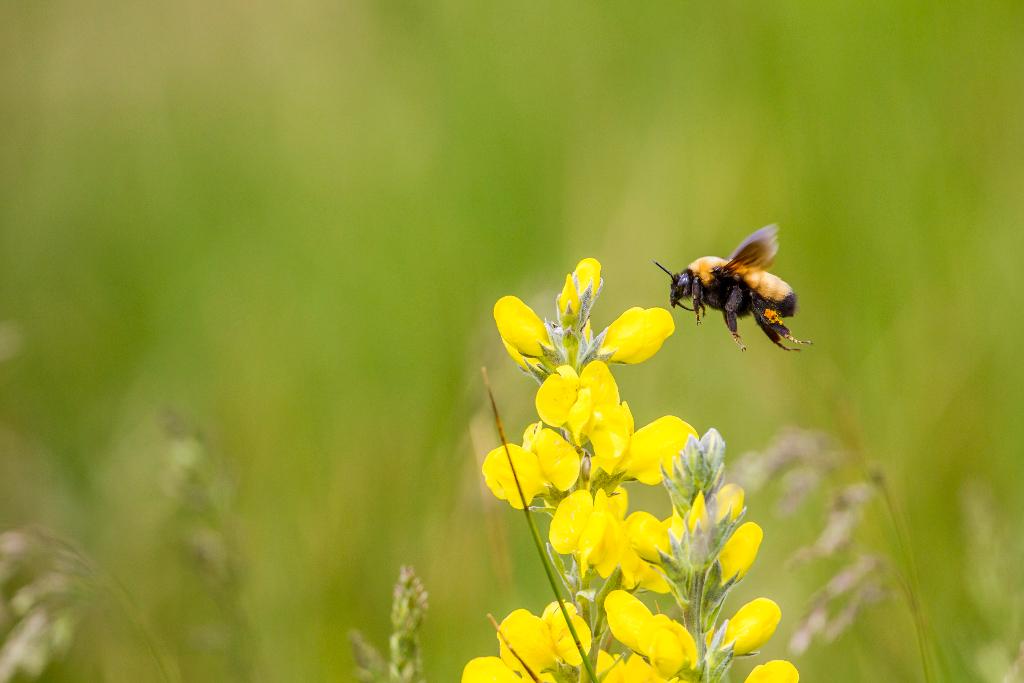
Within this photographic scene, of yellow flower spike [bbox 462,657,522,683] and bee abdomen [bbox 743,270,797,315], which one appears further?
bee abdomen [bbox 743,270,797,315]

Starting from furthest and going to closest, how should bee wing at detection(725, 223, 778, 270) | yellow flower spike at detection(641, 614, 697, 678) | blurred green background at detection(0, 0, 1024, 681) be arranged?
blurred green background at detection(0, 0, 1024, 681), bee wing at detection(725, 223, 778, 270), yellow flower spike at detection(641, 614, 697, 678)

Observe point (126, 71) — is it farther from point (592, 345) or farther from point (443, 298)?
point (592, 345)

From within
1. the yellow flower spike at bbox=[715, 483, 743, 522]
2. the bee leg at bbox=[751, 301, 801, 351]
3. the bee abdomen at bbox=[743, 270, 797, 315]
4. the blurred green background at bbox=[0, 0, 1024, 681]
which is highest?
the blurred green background at bbox=[0, 0, 1024, 681]

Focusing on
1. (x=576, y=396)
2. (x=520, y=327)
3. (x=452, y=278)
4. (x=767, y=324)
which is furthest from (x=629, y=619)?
(x=452, y=278)

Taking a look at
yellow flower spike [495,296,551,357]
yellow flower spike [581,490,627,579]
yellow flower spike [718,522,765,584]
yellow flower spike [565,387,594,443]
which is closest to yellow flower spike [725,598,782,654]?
yellow flower spike [718,522,765,584]

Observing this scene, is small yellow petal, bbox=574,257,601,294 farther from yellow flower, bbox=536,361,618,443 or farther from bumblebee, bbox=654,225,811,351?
bumblebee, bbox=654,225,811,351

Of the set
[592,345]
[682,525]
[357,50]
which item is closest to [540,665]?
[682,525]
